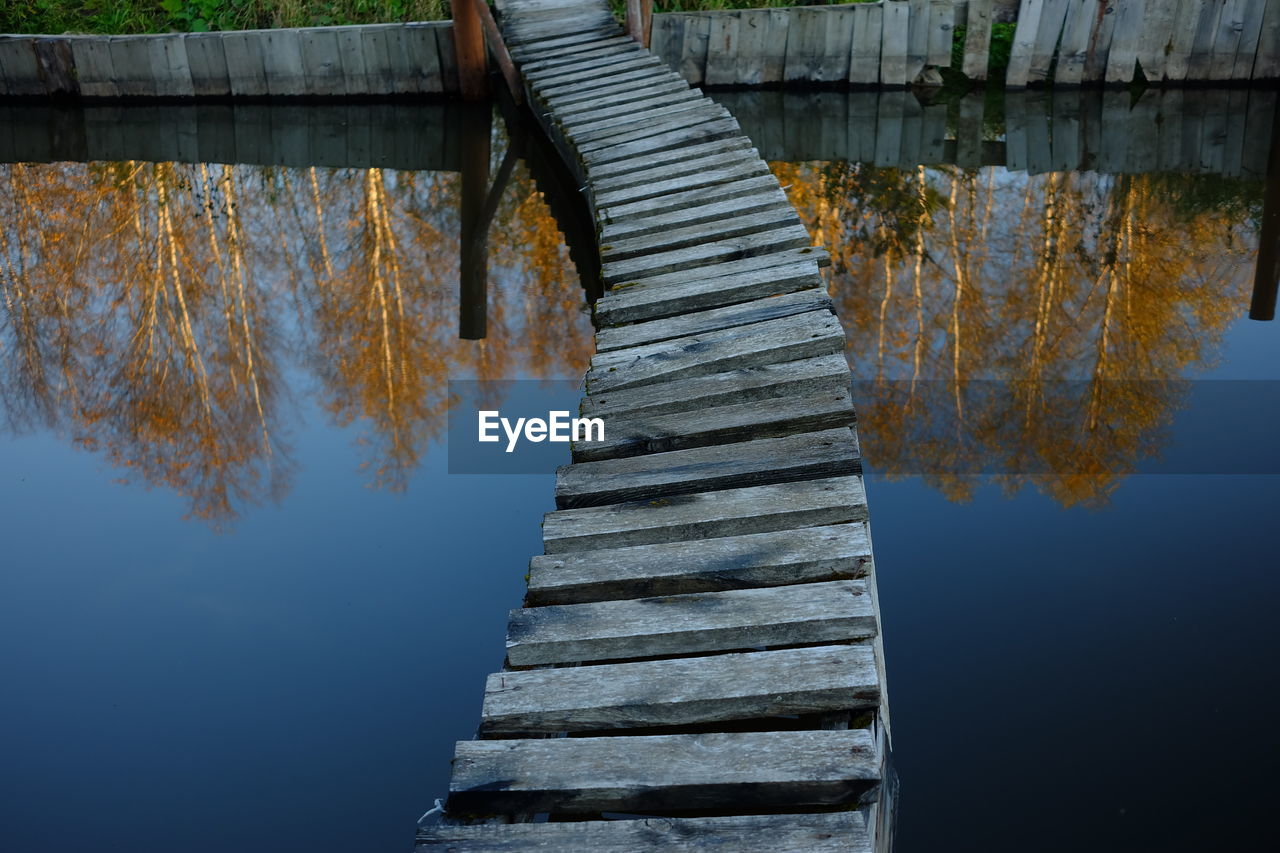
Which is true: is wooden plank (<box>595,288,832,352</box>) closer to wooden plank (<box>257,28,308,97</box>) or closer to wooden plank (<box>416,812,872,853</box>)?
wooden plank (<box>416,812,872,853</box>)

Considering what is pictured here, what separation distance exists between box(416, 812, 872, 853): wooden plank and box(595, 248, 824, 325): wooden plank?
305 centimetres

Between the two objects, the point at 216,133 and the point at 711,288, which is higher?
the point at 216,133

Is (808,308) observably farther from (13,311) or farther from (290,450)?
(13,311)

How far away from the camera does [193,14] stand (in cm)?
1168

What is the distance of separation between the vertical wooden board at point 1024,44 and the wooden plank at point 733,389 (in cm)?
676

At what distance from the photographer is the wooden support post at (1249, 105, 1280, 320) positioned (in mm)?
6918

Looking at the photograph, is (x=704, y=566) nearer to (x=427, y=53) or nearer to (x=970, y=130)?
(x=970, y=130)

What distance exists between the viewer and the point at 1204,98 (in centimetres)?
1027

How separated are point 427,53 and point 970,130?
4.62 meters

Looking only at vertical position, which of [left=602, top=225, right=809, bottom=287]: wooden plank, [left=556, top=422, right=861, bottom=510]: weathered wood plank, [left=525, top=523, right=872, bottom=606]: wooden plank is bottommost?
[left=525, top=523, right=872, bottom=606]: wooden plank

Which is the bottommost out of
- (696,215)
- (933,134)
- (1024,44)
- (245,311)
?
(245,311)

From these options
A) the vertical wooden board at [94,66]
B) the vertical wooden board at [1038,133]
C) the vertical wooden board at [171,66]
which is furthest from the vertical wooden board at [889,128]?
the vertical wooden board at [94,66]

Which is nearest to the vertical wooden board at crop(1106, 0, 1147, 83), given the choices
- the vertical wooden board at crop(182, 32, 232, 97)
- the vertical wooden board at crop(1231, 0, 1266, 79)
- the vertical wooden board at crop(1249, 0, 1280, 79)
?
the vertical wooden board at crop(1231, 0, 1266, 79)

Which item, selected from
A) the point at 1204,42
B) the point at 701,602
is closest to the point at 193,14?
the point at 1204,42
